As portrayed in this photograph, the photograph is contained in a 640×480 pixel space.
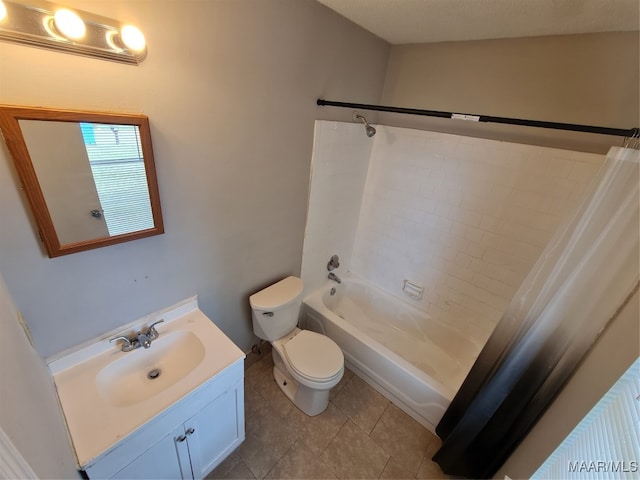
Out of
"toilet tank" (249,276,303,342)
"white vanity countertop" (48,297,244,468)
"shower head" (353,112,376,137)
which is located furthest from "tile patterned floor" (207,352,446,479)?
"shower head" (353,112,376,137)

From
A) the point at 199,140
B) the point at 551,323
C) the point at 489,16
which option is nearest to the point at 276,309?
the point at 199,140

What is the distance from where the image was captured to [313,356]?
66.6 inches

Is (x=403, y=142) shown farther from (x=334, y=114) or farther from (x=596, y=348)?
(x=596, y=348)

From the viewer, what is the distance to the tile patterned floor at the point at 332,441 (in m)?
1.50

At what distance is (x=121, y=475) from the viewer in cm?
99

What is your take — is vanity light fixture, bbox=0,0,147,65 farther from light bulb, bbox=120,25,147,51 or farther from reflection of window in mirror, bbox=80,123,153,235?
reflection of window in mirror, bbox=80,123,153,235

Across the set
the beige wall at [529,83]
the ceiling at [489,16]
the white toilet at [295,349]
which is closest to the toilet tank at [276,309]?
the white toilet at [295,349]

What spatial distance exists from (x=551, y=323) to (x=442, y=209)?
104cm

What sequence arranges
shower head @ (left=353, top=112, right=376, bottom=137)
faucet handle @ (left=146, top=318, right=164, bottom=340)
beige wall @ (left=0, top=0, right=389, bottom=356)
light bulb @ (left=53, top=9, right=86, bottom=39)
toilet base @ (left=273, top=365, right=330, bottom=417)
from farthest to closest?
shower head @ (left=353, top=112, right=376, bottom=137) → toilet base @ (left=273, top=365, right=330, bottom=417) → faucet handle @ (left=146, top=318, right=164, bottom=340) → beige wall @ (left=0, top=0, right=389, bottom=356) → light bulb @ (left=53, top=9, right=86, bottom=39)

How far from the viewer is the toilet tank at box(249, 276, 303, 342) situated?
1.65 m

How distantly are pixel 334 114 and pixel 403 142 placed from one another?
62 centimetres

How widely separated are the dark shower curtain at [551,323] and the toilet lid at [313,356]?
2.34ft
